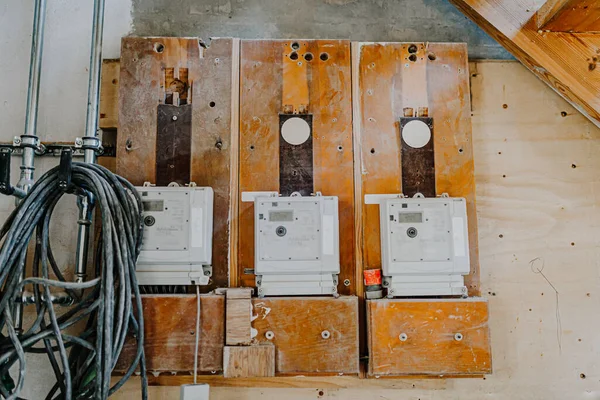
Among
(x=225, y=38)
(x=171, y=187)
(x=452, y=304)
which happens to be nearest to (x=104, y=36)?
(x=225, y=38)

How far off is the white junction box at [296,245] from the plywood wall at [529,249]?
36 cm

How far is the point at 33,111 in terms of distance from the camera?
5.35ft

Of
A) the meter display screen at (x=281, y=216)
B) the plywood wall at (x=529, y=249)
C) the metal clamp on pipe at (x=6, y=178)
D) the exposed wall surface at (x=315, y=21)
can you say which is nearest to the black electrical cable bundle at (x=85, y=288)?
the metal clamp on pipe at (x=6, y=178)

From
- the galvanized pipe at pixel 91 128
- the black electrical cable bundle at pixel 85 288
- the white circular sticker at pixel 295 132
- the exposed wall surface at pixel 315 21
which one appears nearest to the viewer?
the black electrical cable bundle at pixel 85 288

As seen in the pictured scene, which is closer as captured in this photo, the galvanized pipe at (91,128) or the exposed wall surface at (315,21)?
the galvanized pipe at (91,128)

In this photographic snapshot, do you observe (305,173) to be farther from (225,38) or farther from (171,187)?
(225,38)

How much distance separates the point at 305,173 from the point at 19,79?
3.56ft

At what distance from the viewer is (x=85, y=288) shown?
4.43ft

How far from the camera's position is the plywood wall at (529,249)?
160 centimetres

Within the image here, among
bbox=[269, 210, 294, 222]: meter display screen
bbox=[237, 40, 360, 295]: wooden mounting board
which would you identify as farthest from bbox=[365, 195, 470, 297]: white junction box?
bbox=[269, 210, 294, 222]: meter display screen

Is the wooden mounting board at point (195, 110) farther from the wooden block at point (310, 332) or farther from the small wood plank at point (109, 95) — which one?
the wooden block at point (310, 332)

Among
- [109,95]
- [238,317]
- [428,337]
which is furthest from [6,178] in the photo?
[428,337]

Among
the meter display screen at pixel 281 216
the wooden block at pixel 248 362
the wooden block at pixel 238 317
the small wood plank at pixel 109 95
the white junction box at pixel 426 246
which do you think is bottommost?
the wooden block at pixel 248 362

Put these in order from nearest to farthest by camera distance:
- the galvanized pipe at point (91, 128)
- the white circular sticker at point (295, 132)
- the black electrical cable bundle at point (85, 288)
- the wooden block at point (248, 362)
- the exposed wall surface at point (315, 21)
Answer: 1. the black electrical cable bundle at point (85, 288)
2. the wooden block at point (248, 362)
3. the galvanized pipe at point (91, 128)
4. the white circular sticker at point (295, 132)
5. the exposed wall surface at point (315, 21)
